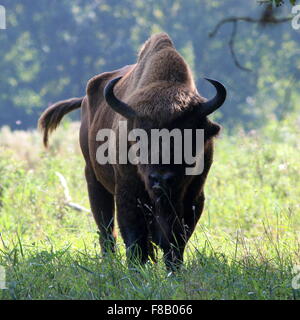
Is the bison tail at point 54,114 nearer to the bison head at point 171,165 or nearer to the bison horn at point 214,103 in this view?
the bison head at point 171,165

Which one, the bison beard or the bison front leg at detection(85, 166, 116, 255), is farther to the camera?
the bison front leg at detection(85, 166, 116, 255)

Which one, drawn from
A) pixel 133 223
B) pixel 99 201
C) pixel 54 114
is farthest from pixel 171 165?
pixel 54 114

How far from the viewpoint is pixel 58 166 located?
12555 mm

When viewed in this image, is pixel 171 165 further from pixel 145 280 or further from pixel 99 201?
pixel 99 201

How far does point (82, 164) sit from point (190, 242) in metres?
7.02

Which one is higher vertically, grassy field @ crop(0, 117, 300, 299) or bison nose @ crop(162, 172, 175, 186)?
bison nose @ crop(162, 172, 175, 186)

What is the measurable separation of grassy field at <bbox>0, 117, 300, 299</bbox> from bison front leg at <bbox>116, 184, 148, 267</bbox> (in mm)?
217

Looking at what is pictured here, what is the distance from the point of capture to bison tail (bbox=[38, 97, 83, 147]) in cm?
912

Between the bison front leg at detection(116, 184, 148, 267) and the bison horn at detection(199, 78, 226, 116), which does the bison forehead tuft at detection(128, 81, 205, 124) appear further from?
the bison front leg at detection(116, 184, 148, 267)

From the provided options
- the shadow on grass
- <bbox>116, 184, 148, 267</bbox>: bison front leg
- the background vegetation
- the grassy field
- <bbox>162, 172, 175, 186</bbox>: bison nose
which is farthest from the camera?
<bbox>116, 184, 148, 267</bbox>: bison front leg

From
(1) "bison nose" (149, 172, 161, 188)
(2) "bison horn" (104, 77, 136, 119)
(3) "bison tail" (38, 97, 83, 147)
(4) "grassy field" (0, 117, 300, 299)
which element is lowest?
(4) "grassy field" (0, 117, 300, 299)

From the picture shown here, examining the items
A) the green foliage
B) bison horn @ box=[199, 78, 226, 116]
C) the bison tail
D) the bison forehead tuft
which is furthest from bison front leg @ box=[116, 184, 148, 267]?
the green foliage

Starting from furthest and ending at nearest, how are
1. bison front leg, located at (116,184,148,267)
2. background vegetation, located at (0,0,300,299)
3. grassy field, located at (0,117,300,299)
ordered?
1. bison front leg, located at (116,184,148,267)
2. background vegetation, located at (0,0,300,299)
3. grassy field, located at (0,117,300,299)
